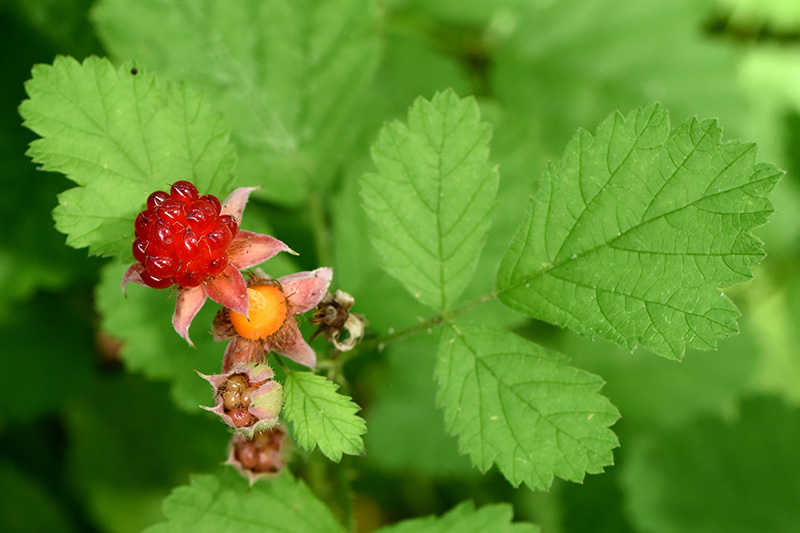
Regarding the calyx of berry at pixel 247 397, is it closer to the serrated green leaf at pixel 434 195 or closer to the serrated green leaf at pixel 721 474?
the serrated green leaf at pixel 434 195

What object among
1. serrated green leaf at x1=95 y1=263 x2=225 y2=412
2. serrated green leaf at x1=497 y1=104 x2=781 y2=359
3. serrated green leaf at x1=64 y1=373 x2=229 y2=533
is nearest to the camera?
serrated green leaf at x1=497 y1=104 x2=781 y2=359

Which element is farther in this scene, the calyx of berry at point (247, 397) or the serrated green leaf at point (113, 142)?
the serrated green leaf at point (113, 142)

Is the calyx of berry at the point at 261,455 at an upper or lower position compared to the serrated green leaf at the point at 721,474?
lower

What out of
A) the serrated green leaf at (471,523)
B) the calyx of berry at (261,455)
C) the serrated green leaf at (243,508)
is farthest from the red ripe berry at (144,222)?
the serrated green leaf at (471,523)

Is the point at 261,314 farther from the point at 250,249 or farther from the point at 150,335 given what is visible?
the point at 150,335

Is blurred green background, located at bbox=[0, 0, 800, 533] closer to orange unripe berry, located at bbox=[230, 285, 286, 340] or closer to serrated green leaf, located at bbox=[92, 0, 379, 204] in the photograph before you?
serrated green leaf, located at bbox=[92, 0, 379, 204]

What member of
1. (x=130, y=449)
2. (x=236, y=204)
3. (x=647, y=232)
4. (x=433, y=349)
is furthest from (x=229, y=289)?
(x=130, y=449)

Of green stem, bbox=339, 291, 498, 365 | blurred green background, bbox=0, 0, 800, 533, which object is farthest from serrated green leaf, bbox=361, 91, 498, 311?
blurred green background, bbox=0, 0, 800, 533
